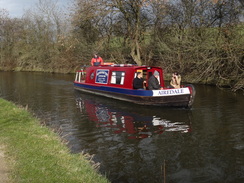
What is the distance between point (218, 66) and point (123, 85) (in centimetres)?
711

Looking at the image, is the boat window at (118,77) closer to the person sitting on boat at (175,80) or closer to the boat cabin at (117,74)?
the boat cabin at (117,74)

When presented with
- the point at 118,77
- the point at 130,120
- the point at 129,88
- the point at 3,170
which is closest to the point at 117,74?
the point at 118,77

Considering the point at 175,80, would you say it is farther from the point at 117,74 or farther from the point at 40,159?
the point at 40,159

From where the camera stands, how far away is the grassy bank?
4535 millimetres

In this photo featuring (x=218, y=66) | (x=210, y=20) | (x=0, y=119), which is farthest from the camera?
(x=210, y=20)

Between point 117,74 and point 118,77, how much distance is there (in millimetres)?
215

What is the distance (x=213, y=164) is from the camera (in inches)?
247

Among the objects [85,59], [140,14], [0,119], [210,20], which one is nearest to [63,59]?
[85,59]

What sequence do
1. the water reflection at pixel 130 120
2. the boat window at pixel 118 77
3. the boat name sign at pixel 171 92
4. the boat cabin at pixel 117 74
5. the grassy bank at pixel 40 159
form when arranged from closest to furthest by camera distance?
the grassy bank at pixel 40 159 < the water reflection at pixel 130 120 < the boat name sign at pixel 171 92 < the boat cabin at pixel 117 74 < the boat window at pixel 118 77

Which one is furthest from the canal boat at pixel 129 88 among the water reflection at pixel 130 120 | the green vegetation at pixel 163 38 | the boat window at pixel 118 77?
the green vegetation at pixel 163 38

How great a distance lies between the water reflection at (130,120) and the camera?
907 cm

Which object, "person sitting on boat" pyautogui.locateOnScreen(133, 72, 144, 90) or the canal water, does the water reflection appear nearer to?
the canal water

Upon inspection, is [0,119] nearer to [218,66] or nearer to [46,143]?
[46,143]

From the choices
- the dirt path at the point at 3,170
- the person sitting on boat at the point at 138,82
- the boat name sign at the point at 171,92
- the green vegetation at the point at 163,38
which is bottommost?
the dirt path at the point at 3,170
